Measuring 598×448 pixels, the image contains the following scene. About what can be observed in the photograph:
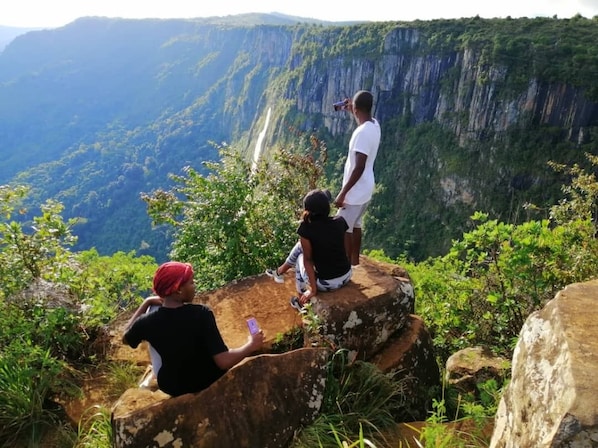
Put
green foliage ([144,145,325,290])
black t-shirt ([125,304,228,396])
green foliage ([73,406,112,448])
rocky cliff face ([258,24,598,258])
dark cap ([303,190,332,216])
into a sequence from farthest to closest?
rocky cliff face ([258,24,598,258]), green foliage ([144,145,325,290]), dark cap ([303,190,332,216]), green foliage ([73,406,112,448]), black t-shirt ([125,304,228,396])

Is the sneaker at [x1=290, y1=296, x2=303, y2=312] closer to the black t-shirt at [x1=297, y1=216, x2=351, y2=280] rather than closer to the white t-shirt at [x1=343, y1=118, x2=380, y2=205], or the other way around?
the black t-shirt at [x1=297, y1=216, x2=351, y2=280]

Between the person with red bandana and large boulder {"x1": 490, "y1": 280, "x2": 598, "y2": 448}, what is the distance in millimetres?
1562

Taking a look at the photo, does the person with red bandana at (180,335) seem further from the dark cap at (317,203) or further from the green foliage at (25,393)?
the dark cap at (317,203)

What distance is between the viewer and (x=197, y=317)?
2932mm

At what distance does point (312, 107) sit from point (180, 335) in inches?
3663

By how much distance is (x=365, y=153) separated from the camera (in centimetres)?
458

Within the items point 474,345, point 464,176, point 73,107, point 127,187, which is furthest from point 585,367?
point 73,107

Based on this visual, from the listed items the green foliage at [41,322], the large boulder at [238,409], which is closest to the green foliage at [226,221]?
the green foliage at [41,322]

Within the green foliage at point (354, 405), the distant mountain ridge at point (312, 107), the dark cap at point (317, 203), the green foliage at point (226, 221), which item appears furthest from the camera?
the distant mountain ridge at point (312, 107)

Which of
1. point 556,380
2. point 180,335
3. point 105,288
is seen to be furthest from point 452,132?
point 556,380

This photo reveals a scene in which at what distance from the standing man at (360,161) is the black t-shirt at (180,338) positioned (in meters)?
2.21

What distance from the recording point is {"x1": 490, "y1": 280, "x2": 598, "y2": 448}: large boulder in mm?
1959

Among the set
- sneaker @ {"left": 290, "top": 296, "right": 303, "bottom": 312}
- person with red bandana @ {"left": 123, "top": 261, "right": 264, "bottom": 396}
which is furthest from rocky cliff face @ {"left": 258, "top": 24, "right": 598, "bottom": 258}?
person with red bandana @ {"left": 123, "top": 261, "right": 264, "bottom": 396}

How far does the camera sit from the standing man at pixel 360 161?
457cm
